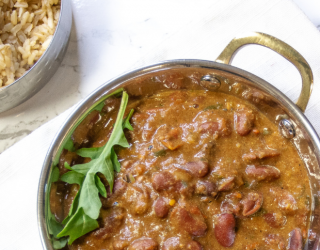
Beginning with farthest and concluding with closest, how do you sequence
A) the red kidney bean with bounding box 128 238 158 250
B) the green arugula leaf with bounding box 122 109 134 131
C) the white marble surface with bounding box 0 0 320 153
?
the white marble surface with bounding box 0 0 320 153 → the green arugula leaf with bounding box 122 109 134 131 → the red kidney bean with bounding box 128 238 158 250

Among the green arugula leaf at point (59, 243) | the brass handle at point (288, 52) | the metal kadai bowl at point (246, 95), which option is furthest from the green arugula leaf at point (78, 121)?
the brass handle at point (288, 52)

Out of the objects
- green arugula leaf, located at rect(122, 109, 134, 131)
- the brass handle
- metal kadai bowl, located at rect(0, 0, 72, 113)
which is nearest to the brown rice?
metal kadai bowl, located at rect(0, 0, 72, 113)

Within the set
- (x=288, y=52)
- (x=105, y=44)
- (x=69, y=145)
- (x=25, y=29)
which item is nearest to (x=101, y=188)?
(x=69, y=145)

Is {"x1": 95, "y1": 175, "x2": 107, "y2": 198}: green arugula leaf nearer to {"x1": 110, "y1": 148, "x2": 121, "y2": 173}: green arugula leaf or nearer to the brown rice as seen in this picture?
{"x1": 110, "y1": 148, "x2": 121, "y2": 173}: green arugula leaf

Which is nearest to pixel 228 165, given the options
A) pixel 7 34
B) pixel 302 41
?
→ pixel 302 41

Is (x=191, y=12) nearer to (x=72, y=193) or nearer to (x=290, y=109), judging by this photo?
(x=290, y=109)
